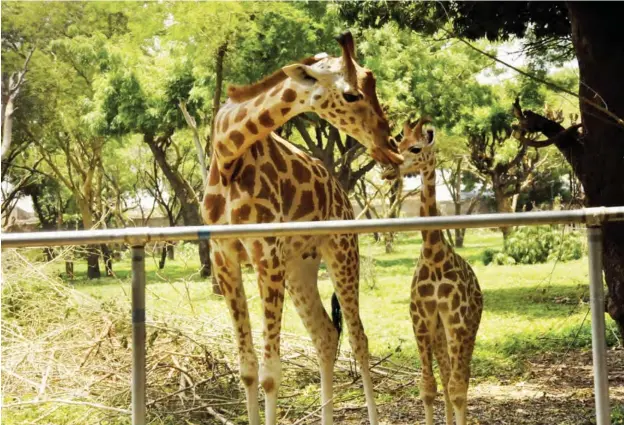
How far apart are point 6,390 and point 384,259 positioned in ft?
52.6

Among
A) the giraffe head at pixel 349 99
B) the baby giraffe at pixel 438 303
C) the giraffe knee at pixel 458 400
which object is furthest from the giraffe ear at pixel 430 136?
the giraffe knee at pixel 458 400

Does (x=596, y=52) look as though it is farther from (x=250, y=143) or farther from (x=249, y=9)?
(x=249, y=9)

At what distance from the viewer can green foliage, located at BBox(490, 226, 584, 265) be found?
54.8ft

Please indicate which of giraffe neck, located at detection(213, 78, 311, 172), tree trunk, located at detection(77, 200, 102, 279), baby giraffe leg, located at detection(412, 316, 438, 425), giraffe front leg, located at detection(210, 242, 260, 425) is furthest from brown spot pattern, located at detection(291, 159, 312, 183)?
tree trunk, located at detection(77, 200, 102, 279)

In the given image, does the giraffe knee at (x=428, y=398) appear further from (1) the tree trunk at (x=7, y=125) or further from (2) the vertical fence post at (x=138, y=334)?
(1) the tree trunk at (x=7, y=125)

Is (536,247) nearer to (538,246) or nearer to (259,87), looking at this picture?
(538,246)

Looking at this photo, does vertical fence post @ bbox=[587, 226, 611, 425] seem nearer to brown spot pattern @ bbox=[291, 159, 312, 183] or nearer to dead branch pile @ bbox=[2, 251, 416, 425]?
brown spot pattern @ bbox=[291, 159, 312, 183]

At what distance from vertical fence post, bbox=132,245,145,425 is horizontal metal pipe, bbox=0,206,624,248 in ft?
0.32

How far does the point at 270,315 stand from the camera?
3396mm

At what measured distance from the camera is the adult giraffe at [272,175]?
129 inches

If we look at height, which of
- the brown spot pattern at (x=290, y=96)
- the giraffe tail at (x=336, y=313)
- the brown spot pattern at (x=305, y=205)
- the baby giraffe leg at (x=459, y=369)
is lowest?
the baby giraffe leg at (x=459, y=369)

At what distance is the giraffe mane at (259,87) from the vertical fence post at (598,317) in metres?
1.61

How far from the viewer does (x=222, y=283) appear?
3539mm

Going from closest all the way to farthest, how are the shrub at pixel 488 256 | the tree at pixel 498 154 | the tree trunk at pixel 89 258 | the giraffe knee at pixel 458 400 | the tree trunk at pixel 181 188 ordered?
the giraffe knee at pixel 458 400 → the tree trunk at pixel 181 188 → the tree at pixel 498 154 → the shrub at pixel 488 256 → the tree trunk at pixel 89 258
